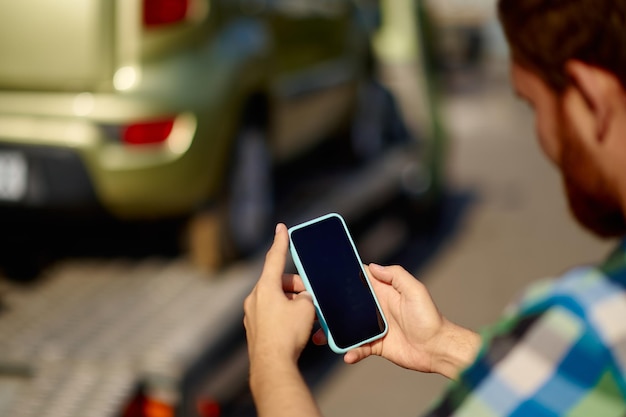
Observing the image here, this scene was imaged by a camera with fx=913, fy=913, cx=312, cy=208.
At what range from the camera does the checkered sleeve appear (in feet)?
3.10

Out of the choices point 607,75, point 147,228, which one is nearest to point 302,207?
point 147,228

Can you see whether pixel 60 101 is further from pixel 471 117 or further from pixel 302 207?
pixel 471 117

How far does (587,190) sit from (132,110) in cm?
216

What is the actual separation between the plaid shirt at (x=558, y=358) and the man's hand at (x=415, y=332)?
0.36 meters

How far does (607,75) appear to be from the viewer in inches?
45.6

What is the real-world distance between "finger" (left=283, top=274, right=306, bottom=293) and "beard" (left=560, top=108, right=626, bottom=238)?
410mm

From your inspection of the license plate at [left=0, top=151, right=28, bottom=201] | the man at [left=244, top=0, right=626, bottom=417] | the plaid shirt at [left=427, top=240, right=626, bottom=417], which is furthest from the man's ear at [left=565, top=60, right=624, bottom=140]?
the license plate at [left=0, top=151, right=28, bottom=201]

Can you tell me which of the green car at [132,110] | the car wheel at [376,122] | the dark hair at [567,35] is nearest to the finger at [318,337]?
the dark hair at [567,35]

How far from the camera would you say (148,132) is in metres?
3.15

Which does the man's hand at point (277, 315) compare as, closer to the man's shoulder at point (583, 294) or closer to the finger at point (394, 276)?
the finger at point (394, 276)

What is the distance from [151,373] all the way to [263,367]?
4.40 ft

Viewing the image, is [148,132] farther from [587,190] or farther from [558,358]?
[558,358]

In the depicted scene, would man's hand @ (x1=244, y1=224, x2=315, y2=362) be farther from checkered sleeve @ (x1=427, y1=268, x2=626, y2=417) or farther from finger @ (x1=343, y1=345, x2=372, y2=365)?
checkered sleeve @ (x1=427, y1=268, x2=626, y2=417)

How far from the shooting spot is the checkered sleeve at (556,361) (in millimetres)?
946
